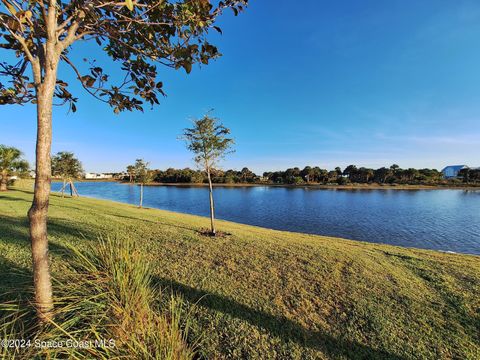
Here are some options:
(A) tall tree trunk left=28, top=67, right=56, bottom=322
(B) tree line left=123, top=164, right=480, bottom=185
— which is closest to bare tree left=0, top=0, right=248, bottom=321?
(A) tall tree trunk left=28, top=67, right=56, bottom=322

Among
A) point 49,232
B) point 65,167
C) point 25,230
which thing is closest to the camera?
point 49,232

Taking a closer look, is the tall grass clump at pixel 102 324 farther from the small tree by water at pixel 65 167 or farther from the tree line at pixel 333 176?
the tree line at pixel 333 176

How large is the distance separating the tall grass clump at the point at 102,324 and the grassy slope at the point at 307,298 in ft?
2.76

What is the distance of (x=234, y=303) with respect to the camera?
3518 millimetres

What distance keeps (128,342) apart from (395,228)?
23.8m

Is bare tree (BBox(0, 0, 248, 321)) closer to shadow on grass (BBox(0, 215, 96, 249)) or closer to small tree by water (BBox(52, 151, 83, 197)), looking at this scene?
shadow on grass (BBox(0, 215, 96, 249))

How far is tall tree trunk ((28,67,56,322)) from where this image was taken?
186 centimetres

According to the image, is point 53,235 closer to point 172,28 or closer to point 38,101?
point 38,101

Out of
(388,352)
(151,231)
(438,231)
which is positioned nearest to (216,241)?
(151,231)

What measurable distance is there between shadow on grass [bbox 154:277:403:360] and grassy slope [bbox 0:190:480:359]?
13 millimetres

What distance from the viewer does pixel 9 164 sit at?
85.0 feet

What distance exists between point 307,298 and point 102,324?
10.1 feet

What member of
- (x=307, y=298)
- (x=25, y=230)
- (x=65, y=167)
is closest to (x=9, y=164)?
(x=65, y=167)

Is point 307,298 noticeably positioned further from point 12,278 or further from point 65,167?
point 65,167
